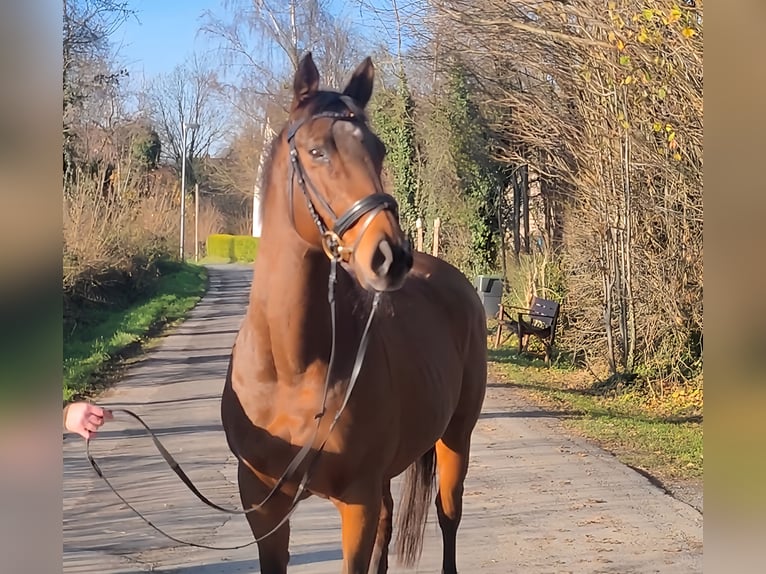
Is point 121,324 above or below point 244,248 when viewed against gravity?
below

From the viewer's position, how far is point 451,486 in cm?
348

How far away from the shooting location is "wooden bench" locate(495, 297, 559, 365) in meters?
7.73

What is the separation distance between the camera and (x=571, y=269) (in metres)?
7.99

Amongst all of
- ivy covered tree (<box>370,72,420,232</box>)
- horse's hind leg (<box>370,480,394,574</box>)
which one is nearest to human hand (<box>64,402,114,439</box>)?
horse's hind leg (<box>370,480,394,574</box>)

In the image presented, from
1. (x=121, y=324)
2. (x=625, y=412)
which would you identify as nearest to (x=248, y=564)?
(x=625, y=412)

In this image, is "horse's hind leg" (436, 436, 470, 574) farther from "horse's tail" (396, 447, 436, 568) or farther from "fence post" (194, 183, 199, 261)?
"fence post" (194, 183, 199, 261)

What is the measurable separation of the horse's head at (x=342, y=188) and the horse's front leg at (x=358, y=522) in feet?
2.51

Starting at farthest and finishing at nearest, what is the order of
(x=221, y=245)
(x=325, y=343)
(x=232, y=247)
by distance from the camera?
(x=221, y=245), (x=232, y=247), (x=325, y=343)

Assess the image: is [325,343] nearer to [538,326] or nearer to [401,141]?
[401,141]

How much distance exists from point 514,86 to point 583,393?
3.20 meters

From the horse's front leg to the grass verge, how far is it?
→ 3547mm

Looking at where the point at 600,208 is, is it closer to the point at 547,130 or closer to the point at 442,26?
the point at 547,130

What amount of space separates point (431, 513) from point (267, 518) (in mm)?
2581
